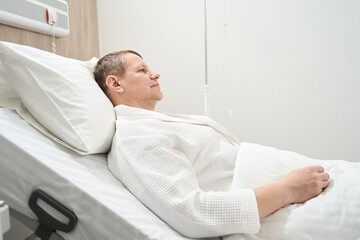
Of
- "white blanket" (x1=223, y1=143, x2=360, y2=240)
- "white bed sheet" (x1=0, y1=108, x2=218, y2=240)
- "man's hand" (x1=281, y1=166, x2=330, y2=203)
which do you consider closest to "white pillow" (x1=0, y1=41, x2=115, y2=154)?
"white bed sheet" (x1=0, y1=108, x2=218, y2=240)

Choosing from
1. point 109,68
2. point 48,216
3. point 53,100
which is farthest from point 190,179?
point 109,68

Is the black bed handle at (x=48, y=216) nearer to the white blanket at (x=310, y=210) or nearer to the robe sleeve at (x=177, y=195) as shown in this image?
the robe sleeve at (x=177, y=195)

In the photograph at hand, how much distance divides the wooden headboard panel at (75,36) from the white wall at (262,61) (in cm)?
16

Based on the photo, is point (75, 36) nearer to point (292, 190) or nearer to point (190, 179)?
point (190, 179)

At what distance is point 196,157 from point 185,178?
0.62ft

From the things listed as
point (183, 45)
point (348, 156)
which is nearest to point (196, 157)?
point (183, 45)

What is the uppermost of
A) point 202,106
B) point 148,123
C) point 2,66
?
point 2,66

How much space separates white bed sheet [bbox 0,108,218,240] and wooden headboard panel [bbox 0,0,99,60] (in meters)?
0.80

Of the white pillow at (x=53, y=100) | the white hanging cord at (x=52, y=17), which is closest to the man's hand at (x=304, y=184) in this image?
the white pillow at (x=53, y=100)

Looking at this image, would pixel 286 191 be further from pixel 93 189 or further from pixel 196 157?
pixel 93 189

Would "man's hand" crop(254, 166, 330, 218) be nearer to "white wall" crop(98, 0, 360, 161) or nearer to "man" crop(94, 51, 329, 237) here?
"man" crop(94, 51, 329, 237)

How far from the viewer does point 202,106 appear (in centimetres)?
230

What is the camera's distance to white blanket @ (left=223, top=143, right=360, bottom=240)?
66 cm

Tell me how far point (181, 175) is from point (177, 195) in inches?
2.6
